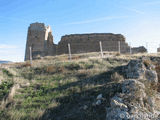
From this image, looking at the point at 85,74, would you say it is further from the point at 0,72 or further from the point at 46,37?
the point at 46,37

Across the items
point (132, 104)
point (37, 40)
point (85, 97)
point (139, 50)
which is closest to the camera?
point (132, 104)

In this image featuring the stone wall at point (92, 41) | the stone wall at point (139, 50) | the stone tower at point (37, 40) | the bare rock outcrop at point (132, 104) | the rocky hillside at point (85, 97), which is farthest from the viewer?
the stone tower at point (37, 40)

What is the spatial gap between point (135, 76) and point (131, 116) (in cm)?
303

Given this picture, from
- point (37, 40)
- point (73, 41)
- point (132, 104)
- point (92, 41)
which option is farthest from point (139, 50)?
point (132, 104)

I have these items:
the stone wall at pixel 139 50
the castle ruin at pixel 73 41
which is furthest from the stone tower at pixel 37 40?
the stone wall at pixel 139 50

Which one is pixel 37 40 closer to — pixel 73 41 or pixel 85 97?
pixel 73 41

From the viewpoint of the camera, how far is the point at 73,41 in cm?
2492

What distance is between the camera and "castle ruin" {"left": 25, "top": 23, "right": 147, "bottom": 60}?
24.4 m

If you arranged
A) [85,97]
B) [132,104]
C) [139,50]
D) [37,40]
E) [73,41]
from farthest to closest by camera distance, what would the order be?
[37,40], [73,41], [139,50], [85,97], [132,104]

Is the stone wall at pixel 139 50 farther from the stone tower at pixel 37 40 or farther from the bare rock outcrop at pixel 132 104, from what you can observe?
the bare rock outcrop at pixel 132 104

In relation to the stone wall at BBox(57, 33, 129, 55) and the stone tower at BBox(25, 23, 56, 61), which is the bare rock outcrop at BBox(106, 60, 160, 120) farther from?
the stone tower at BBox(25, 23, 56, 61)

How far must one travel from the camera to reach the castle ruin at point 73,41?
24.4 metres

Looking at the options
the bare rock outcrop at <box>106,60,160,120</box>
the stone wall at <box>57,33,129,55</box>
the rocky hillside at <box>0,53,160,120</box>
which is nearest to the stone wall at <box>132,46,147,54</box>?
the stone wall at <box>57,33,129,55</box>

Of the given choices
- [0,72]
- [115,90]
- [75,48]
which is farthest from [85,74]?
[75,48]
